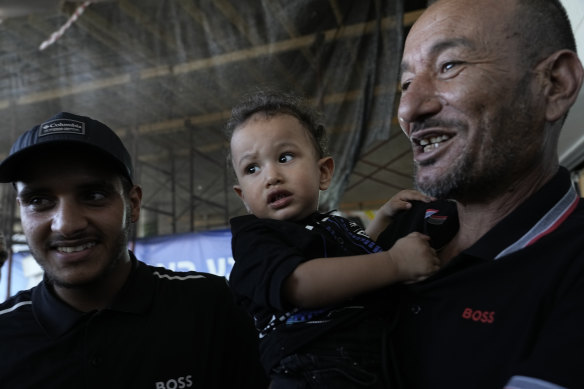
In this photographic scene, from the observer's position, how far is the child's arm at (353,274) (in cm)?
106

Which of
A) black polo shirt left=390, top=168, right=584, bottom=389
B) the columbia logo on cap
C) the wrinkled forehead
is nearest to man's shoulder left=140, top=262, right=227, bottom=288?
the columbia logo on cap

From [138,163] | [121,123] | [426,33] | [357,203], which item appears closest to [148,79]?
[121,123]

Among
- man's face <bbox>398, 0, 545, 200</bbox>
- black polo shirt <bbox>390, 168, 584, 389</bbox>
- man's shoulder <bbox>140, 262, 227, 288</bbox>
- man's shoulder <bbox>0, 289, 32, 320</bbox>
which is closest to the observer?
black polo shirt <bbox>390, 168, 584, 389</bbox>

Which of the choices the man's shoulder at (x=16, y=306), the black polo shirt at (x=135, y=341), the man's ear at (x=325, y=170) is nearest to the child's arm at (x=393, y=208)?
the man's ear at (x=325, y=170)

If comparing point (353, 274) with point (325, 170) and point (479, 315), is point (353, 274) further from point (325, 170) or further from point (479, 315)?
point (325, 170)

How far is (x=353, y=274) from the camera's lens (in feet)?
3.50

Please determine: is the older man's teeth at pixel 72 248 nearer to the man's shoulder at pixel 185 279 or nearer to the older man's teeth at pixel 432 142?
the man's shoulder at pixel 185 279

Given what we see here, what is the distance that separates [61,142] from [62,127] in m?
0.06

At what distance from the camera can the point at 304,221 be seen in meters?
1.37

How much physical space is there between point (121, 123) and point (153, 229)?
2.81 m

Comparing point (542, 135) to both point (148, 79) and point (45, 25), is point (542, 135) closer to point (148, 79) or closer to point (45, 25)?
point (148, 79)

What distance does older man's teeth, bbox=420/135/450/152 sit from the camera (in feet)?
3.45

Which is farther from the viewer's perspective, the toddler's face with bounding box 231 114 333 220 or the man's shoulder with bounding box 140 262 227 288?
the man's shoulder with bounding box 140 262 227 288

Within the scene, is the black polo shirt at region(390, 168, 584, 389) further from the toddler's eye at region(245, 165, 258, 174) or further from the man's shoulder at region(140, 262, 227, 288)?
the man's shoulder at region(140, 262, 227, 288)
